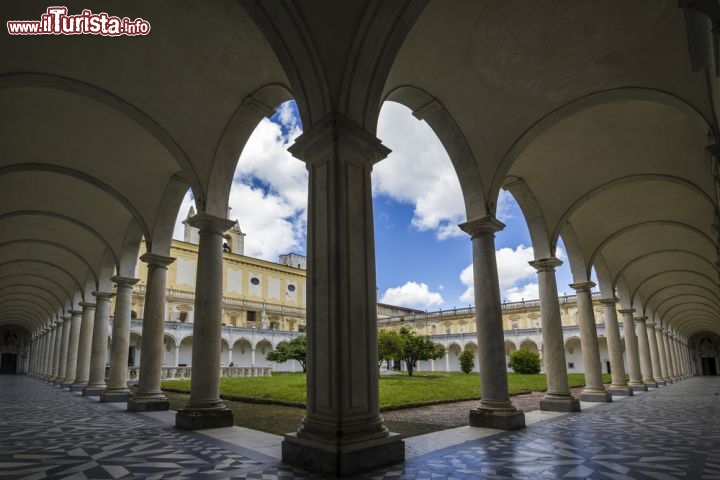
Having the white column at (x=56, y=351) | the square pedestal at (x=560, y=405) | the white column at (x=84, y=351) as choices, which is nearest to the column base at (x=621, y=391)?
the square pedestal at (x=560, y=405)

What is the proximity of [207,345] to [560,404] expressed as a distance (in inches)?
329

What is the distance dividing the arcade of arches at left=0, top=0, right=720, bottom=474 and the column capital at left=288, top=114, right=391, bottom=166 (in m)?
0.02

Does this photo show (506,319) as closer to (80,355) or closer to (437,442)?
(80,355)

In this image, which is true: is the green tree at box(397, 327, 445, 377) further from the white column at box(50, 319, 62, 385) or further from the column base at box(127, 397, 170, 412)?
the column base at box(127, 397, 170, 412)

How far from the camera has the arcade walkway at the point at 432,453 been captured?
526 cm

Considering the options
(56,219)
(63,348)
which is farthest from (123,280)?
(63,348)

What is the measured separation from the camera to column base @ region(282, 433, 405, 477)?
4836 millimetres

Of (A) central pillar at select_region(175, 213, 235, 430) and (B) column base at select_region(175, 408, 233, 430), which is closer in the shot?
(B) column base at select_region(175, 408, 233, 430)

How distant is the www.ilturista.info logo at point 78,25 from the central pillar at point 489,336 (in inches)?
270

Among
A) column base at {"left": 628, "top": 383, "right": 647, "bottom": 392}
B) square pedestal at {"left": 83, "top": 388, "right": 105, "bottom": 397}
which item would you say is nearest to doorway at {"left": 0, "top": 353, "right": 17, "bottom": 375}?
square pedestal at {"left": 83, "top": 388, "right": 105, "bottom": 397}

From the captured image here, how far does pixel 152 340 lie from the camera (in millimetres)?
11148

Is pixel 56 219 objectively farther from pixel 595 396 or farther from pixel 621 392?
pixel 621 392

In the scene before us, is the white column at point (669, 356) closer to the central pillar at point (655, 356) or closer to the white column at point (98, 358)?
the central pillar at point (655, 356)

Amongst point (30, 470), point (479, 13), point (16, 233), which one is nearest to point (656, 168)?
point (479, 13)
